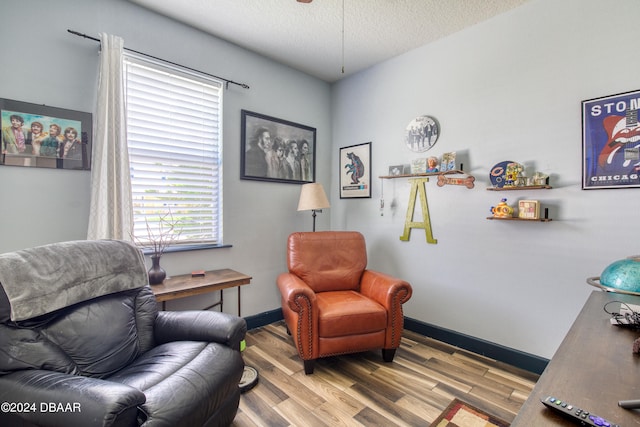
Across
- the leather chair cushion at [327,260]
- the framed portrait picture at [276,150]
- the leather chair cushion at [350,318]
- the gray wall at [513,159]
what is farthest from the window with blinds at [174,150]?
the gray wall at [513,159]

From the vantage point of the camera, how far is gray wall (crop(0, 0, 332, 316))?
1788mm

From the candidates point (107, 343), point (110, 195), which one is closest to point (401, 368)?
point (107, 343)

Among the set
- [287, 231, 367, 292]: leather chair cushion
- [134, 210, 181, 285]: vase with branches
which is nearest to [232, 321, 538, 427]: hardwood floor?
[287, 231, 367, 292]: leather chair cushion

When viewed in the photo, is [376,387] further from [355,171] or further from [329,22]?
[329,22]

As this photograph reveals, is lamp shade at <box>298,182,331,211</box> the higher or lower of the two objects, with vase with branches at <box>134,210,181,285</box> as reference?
higher

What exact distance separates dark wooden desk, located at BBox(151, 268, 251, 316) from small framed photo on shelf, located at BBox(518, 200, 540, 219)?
2.15 m

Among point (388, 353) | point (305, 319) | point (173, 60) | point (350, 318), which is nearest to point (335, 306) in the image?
point (350, 318)

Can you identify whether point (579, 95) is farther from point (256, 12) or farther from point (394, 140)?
point (256, 12)

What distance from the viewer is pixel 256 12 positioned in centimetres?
226

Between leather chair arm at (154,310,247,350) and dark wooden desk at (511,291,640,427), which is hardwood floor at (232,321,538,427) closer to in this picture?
leather chair arm at (154,310,247,350)

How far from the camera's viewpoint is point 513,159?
2.24m

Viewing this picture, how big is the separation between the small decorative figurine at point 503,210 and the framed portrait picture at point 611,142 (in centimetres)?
44

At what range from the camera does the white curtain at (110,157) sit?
1.94 m

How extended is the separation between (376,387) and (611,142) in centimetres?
219
